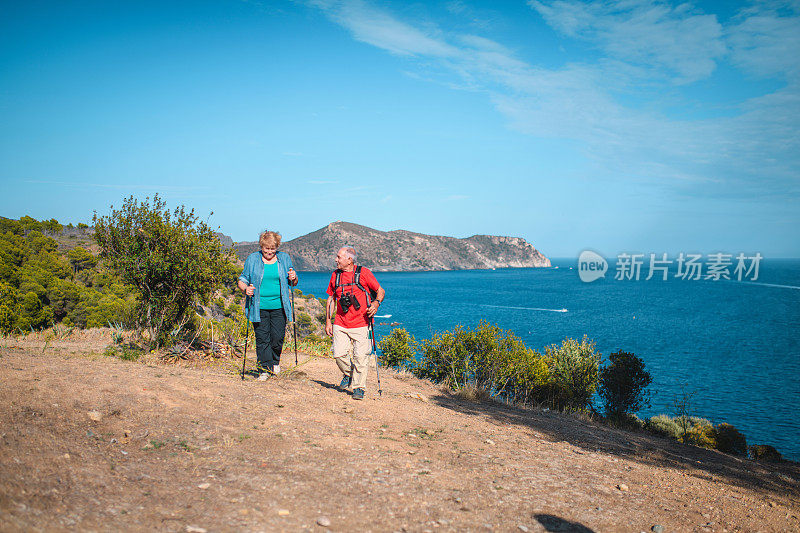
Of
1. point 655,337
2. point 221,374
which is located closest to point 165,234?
point 221,374

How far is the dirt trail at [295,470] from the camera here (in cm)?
339

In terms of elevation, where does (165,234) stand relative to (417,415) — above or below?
above

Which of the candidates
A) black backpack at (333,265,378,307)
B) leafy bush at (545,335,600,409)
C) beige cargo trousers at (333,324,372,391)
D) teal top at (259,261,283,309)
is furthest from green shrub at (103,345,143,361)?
leafy bush at (545,335,600,409)

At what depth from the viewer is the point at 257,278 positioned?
721 centimetres

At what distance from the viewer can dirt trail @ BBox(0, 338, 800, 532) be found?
3.39 metres

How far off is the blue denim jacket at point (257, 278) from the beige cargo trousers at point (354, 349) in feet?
A: 3.22

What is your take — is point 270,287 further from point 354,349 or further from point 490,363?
point 490,363

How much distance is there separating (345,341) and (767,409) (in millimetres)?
45258

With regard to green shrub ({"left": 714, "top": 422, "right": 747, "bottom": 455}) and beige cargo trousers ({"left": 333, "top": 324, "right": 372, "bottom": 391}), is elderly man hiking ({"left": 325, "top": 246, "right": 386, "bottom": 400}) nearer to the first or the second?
beige cargo trousers ({"left": 333, "top": 324, "right": 372, "bottom": 391})

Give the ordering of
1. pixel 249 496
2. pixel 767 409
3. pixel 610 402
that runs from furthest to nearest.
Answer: pixel 767 409
pixel 610 402
pixel 249 496

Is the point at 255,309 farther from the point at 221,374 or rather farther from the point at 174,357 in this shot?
the point at 174,357

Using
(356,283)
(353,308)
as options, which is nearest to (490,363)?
(353,308)

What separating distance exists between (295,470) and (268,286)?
3.55m

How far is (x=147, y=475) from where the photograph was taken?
3.90 m
